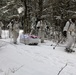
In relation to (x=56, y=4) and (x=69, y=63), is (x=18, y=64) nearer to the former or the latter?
(x=69, y=63)

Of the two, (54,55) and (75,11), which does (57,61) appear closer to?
(54,55)

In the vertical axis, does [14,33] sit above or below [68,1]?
below

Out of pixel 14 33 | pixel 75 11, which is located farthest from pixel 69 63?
pixel 75 11

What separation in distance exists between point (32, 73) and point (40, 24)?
10936mm

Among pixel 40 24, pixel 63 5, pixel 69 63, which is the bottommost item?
pixel 69 63

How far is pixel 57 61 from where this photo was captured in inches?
400

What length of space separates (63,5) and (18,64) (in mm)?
12672

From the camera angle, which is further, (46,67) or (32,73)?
(46,67)

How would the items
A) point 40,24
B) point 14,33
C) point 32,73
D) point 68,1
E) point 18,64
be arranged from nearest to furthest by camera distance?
1. point 32,73
2. point 18,64
3. point 14,33
4. point 40,24
5. point 68,1

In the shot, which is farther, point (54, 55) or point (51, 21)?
point (51, 21)

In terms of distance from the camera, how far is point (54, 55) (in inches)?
449

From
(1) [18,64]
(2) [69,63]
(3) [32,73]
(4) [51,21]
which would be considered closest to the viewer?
(3) [32,73]

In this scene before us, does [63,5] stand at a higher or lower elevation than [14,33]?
higher

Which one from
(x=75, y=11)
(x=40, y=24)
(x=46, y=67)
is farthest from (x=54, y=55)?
(x=75, y=11)
